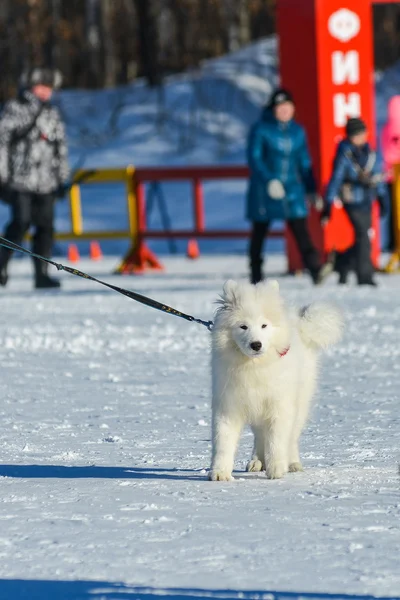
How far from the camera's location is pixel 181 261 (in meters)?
18.3

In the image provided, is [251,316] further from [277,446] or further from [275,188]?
[275,188]

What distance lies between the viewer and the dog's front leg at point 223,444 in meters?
5.16

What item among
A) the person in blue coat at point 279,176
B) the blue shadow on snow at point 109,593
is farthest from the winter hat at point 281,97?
the blue shadow on snow at point 109,593

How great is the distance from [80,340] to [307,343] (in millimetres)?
4670

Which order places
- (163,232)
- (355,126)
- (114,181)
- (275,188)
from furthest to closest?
(114,181), (163,232), (355,126), (275,188)

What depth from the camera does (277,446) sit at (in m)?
5.22

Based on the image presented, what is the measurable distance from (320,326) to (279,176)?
7.21 meters

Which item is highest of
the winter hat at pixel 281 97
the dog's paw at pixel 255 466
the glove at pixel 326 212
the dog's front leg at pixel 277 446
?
the winter hat at pixel 281 97

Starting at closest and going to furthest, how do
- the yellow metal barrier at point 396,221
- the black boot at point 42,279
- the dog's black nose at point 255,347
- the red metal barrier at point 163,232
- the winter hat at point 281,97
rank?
the dog's black nose at point 255,347, the winter hat at point 281,97, the black boot at point 42,279, the yellow metal barrier at point 396,221, the red metal barrier at point 163,232

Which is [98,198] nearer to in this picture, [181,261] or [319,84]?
[181,261]

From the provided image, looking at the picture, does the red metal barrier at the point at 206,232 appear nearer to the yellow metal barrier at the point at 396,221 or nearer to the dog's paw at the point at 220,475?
the yellow metal barrier at the point at 396,221

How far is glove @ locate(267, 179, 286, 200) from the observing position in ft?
41.1

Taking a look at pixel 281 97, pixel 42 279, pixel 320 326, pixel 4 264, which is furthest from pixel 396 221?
pixel 320 326

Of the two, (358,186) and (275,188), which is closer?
(275,188)
